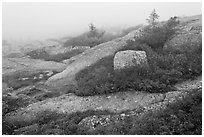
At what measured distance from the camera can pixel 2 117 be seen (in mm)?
16312

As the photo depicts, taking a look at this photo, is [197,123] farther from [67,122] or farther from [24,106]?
[24,106]

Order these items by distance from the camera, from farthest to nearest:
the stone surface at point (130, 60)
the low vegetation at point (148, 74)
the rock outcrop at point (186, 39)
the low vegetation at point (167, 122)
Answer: the rock outcrop at point (186, 39) → the stone surface at point (130, 60) → the low vegetation at point (148, 74) → the low vegetation at point (167, 122)

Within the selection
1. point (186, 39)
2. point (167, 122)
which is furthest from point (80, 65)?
point (167, 122)

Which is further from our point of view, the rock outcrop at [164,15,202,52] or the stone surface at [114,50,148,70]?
the rock outcrop at [164,15,202,52]

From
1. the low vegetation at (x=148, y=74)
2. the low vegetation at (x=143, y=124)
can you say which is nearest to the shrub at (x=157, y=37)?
the low vegetation at (x=148, y=74)

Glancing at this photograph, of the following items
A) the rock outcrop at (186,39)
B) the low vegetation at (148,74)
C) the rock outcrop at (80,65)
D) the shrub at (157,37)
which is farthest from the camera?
the shrub at (157,37)

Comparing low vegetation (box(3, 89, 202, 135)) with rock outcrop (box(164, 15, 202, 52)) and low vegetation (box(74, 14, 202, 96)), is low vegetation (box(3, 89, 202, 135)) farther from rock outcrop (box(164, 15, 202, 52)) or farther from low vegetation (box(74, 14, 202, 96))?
rock outcrop (box(164, 15, 202, 52))

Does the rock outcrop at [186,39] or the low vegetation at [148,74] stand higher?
the rock outcrop at [186,39]

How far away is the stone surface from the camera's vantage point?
737 inches

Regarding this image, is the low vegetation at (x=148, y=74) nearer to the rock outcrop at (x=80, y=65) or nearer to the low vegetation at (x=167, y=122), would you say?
the rock outcrop at (x=80, y=65)

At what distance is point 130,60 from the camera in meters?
19.1

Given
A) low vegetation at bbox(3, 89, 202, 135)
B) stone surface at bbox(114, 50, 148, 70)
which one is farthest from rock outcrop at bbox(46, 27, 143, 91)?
low vegetation at bbox(3, 89, 202, 135)

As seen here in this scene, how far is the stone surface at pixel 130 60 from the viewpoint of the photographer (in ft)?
61.4

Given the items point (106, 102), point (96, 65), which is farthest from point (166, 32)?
point (106, 102)
